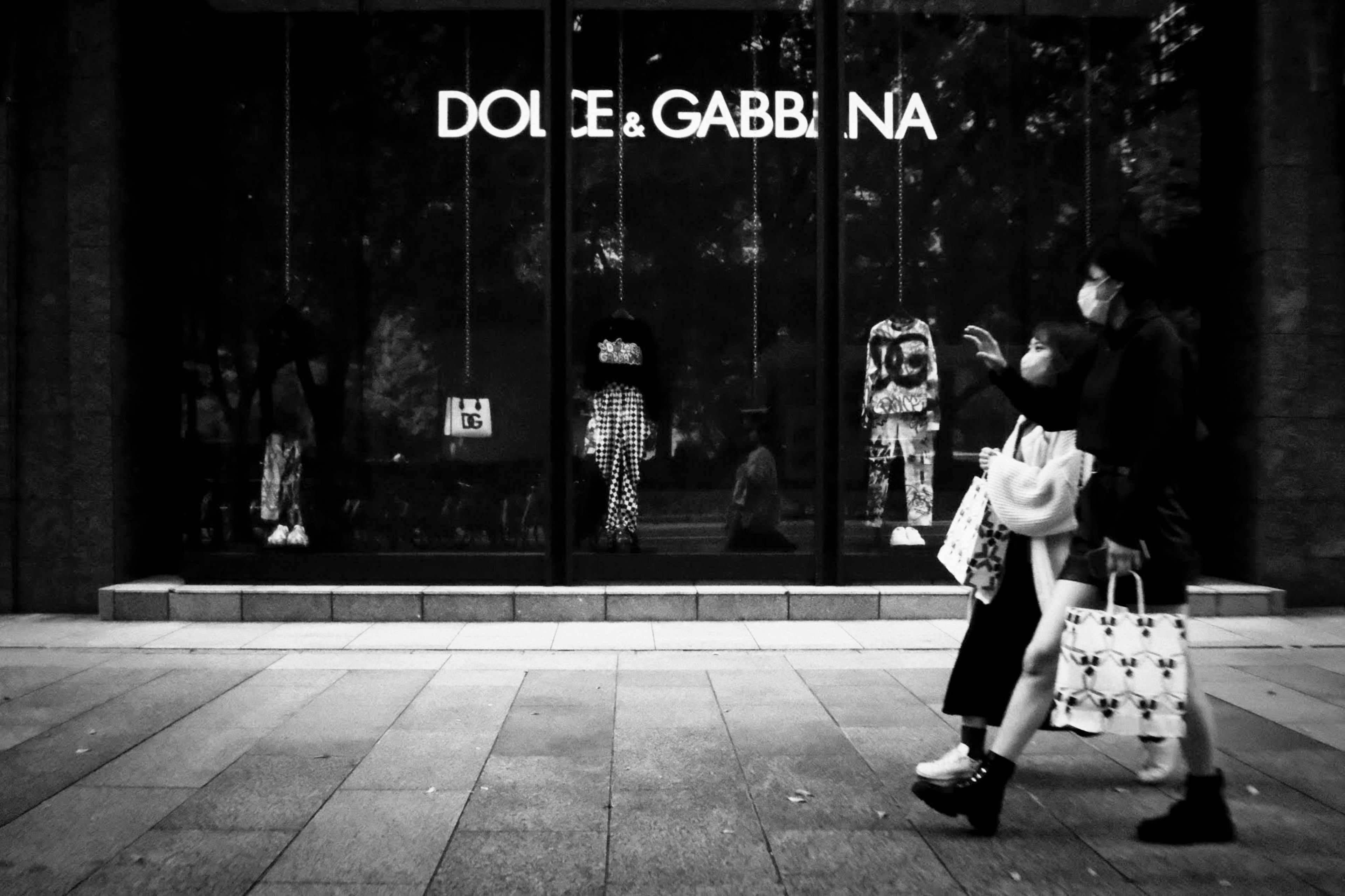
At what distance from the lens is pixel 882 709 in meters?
5.94

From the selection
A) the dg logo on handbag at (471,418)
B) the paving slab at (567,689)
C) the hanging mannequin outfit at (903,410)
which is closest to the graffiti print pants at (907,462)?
the hanging mannequin outfit at (903,410)

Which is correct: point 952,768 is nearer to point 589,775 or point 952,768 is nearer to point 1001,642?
point 1001,642

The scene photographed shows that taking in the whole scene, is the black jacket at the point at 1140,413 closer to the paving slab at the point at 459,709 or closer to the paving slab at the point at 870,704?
the paving slab at the point at 870,704

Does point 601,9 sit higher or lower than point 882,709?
higher

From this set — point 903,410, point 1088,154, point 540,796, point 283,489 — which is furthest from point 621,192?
point 540,796

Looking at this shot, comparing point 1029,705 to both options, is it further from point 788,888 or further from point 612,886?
point 612,886

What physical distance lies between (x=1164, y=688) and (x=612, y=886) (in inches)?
78.2

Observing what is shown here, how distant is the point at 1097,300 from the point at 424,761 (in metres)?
3.55

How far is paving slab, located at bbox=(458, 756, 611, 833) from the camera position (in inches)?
162

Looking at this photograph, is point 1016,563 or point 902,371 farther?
point 902,371

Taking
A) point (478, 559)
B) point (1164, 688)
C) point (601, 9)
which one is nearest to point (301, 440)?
point (478, 559)

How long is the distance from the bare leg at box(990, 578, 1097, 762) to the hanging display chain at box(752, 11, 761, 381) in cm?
589

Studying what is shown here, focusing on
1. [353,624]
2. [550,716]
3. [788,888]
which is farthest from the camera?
[353,624]

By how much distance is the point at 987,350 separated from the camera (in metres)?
4.28
